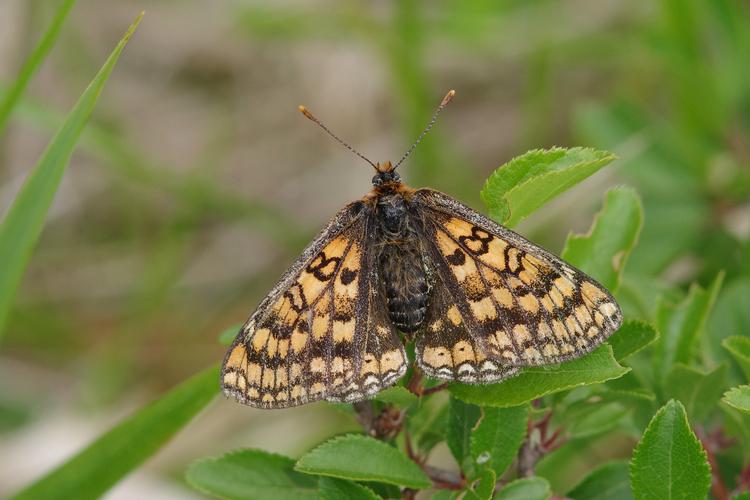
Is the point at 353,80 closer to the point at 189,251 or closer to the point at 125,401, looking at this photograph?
the point at 189,251

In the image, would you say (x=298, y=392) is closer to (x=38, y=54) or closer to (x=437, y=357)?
(x=437, y=357)

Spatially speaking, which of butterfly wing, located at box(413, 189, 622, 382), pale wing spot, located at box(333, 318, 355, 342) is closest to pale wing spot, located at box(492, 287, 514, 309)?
butterfly wing, located at box(413, 189, 622, 382)

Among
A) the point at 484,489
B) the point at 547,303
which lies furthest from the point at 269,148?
the point at 484,489

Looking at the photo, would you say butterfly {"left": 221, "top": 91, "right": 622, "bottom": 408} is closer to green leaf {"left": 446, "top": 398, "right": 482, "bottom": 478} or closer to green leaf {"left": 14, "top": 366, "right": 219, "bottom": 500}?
green leaf {"left": 446, "top": 398, "right": 482, "bottom": 478}

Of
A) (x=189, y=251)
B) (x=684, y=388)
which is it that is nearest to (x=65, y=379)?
(x=189, y=251)

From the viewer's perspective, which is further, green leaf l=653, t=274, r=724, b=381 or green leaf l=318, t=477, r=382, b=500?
green leaf l=653, t=274, r=724, b=381

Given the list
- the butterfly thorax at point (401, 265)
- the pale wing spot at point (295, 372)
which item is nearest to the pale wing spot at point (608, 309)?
the butterfly thorax at point (401, 265)

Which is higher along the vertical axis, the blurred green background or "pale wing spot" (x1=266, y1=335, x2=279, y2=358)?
the blurred green background
